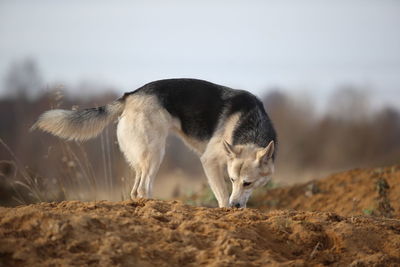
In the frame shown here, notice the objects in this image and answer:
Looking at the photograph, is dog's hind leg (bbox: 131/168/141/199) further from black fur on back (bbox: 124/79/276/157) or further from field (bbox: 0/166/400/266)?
field (bbox: 0/166/400/266)

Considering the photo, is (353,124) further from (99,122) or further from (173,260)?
(173,260)

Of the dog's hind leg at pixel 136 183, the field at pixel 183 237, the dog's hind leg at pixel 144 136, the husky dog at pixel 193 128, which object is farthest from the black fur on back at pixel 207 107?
the field at pixel 183 237

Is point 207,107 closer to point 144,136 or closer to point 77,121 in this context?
point 144,136

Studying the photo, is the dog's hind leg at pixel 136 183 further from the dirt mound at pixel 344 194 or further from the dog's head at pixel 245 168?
the dirt mound at pixel 344 194

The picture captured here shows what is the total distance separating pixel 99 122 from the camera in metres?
7.06

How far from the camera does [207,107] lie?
23.9 ft

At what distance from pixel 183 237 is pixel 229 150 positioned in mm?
2675

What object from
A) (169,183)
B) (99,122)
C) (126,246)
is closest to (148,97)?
(99,122)

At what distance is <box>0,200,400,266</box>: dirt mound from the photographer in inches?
145

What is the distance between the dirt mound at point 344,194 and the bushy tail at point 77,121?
366 cm

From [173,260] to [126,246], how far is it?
363mm

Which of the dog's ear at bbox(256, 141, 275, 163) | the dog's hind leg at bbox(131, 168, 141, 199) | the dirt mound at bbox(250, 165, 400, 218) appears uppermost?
the dog's ear at bbox(256, 141, 275, 163)

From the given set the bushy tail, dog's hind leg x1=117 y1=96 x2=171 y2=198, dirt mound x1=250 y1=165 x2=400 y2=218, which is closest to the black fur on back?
dog's hind leg x1=117 y1=96 x2=171 y2=198

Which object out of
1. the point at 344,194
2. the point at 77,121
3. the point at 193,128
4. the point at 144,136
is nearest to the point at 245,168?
the point at 193,128
